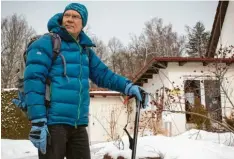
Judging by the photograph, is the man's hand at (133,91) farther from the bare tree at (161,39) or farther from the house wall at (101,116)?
the bare tree at (161,39)

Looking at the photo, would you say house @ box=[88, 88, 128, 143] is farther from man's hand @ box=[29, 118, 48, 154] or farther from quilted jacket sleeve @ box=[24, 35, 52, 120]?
man's hand @ box=[29, 118, 48, 154]

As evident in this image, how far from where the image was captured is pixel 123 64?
35.5 meters

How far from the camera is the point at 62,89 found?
2039 millimetres

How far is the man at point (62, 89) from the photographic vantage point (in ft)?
6.28

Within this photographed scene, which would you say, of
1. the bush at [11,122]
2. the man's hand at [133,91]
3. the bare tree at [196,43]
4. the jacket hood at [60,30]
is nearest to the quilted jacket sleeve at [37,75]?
the jacket hood at [60,30]

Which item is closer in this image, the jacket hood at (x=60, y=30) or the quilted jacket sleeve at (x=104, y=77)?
the jacket hood at (x=60, y=30)

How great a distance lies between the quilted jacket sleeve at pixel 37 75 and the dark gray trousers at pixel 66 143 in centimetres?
17

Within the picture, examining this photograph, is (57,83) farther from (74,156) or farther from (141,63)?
(141,63)

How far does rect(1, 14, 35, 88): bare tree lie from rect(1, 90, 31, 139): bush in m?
15.5

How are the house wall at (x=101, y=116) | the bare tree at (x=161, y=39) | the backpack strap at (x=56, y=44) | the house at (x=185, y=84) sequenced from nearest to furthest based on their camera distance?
1. the backpack strap at (x=56, y=44)
2. the house at (x=185, y=84)
3. the house wall at (x=101, y=116)
4. the bare tree at (x=161, y=39)

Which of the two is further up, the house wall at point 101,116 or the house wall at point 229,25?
the house wall at point 229,25

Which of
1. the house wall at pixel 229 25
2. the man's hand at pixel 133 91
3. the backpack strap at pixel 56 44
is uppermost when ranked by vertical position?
the house wall at pixel 229 25

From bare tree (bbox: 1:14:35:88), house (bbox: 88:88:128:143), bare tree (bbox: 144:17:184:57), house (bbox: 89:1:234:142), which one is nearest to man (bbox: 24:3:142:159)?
house (bbox: 89:1:234:142)

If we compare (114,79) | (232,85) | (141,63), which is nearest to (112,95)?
(232,85)
